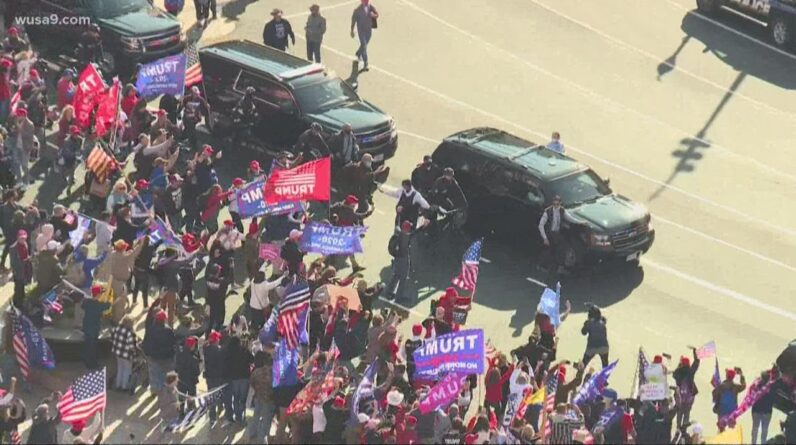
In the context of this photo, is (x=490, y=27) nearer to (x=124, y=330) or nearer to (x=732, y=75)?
(x=732, y=75)

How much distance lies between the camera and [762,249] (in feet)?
93.2

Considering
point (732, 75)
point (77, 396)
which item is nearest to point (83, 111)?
point (77, 396)

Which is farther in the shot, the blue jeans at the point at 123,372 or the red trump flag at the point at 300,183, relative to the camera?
the red trump flag at the point at 300,183

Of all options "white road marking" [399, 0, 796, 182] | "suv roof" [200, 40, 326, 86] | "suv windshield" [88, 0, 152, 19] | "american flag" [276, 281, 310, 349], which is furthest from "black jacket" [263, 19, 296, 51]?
"american flag" [276, 281, 310, 349]

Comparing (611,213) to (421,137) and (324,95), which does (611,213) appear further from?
(324,95)

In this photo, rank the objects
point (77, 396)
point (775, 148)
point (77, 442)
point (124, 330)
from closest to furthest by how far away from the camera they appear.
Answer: point (77, 442)
point (77, 396)
point (124, 330)
point (775, 148)

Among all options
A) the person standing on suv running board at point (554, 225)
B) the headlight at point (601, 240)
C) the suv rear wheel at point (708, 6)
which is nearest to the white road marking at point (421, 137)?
the person standing on suv running board at point (554, 225)

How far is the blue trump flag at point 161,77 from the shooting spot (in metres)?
28.8

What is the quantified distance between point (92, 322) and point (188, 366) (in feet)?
6.09

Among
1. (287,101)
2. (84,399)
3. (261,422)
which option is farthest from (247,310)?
(287,101)

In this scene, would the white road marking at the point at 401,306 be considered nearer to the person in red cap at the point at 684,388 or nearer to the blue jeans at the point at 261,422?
the blue jeans at the point at 261,422

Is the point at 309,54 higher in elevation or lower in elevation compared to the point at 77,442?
lower

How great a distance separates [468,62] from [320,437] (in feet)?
54.6

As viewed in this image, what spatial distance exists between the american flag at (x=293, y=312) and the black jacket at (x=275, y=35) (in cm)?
1227
